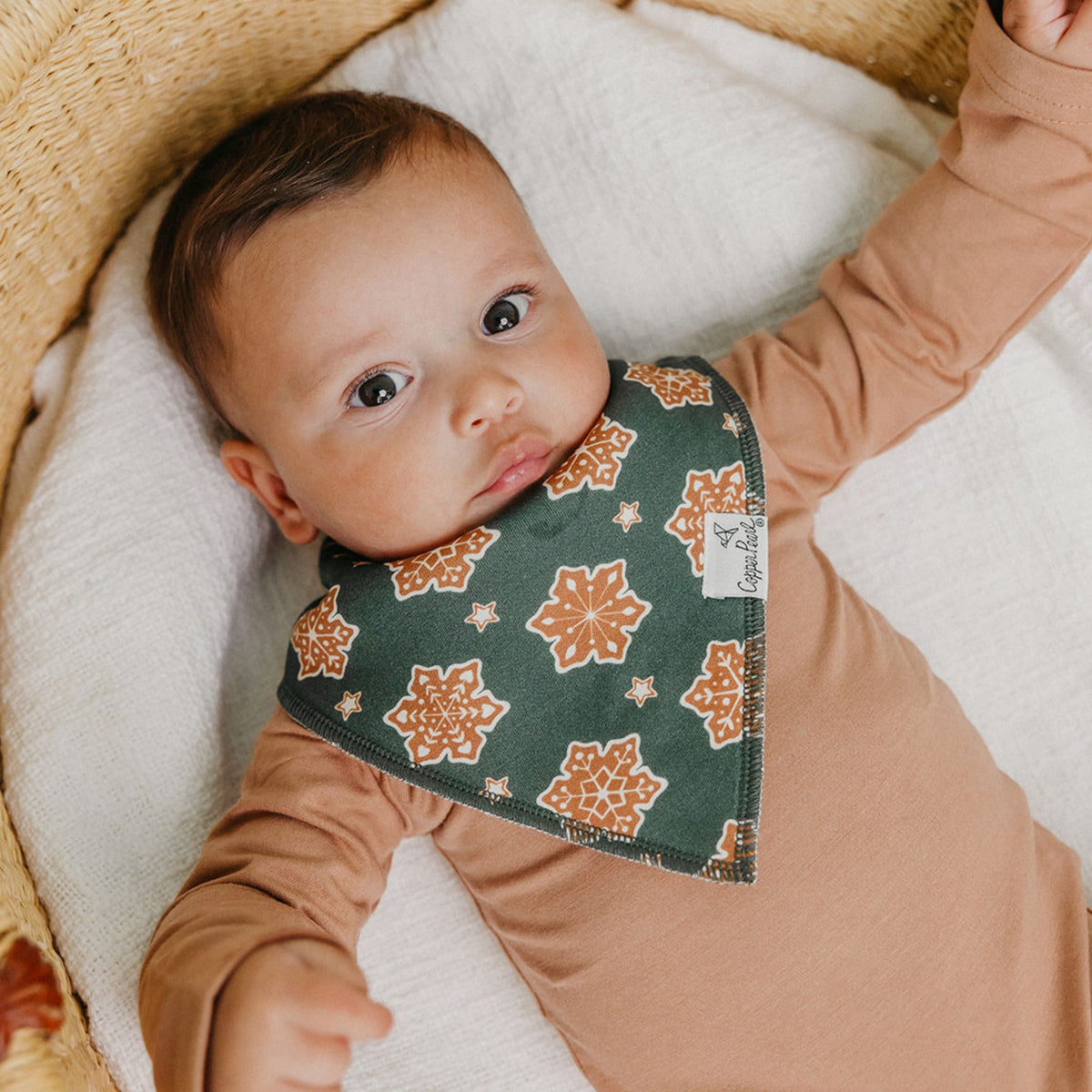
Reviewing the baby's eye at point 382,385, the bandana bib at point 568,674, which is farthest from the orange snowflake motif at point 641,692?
the baby's eye at point 382,385

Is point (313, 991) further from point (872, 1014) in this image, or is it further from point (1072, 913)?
point (1072, 913)

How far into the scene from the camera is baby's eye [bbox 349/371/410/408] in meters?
0.91

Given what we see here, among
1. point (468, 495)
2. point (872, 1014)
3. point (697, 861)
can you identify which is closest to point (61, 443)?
point (468, 495)

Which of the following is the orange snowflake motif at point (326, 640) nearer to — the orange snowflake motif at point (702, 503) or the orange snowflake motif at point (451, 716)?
the orange snowflake motif at point (451, 716)

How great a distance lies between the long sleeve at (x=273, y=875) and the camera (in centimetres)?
74

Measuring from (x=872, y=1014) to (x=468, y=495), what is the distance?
1.85 feet

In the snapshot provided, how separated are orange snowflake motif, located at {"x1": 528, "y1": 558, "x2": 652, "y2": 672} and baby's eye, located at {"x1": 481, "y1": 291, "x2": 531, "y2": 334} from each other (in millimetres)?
219

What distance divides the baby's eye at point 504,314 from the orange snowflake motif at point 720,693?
1.09 ft

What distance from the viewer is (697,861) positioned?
889mm

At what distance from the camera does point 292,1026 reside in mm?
675

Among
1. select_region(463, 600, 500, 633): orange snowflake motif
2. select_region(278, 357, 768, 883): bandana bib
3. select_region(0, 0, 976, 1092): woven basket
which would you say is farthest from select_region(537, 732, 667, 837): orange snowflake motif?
select_region(0, 0, 976, 1092): woven basket

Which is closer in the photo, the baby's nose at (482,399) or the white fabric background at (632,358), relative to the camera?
the baby's nose at (482,399)

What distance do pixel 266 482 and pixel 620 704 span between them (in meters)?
0.41

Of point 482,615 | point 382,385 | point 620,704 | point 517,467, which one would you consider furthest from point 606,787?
Answer: point 382,385
